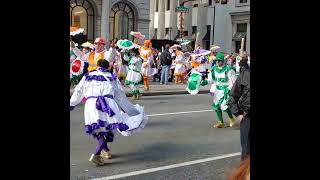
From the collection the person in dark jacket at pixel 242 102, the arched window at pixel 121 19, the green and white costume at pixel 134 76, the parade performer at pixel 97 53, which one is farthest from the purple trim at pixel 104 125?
the arched window at pixel 121 19

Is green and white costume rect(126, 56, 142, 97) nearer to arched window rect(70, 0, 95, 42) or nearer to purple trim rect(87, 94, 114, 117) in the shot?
purple trim rect(87, 94, 114, 117)

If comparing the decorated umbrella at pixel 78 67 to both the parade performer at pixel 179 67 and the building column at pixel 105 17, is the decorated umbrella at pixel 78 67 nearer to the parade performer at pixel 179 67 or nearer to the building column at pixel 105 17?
the parade performer at pixel 179 67

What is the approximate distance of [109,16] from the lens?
98.1ft

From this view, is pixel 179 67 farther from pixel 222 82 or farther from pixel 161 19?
pixel 161 19

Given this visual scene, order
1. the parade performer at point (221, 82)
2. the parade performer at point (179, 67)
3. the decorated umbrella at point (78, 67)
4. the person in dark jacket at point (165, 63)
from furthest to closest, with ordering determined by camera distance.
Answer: the parade performer at point (179, 67)
the person in dark jacket at point (165, 63)
the decorated umbrella at point (78, 67)
the parade performer at point (221, 82)

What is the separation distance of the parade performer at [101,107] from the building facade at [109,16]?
2218cm

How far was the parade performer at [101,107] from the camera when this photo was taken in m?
6.53

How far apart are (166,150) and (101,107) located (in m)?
1.74

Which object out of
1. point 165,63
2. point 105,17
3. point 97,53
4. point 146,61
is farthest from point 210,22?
point 97,53

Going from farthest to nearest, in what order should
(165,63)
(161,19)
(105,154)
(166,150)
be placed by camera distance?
(161,19) → (165,63) → (166,150) → (105,154)
